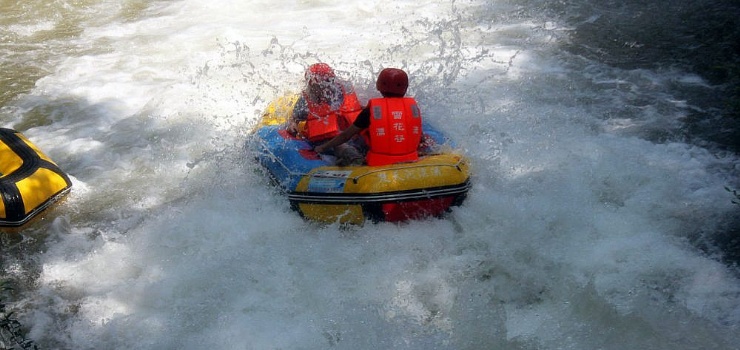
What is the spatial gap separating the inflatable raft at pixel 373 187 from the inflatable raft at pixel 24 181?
199 centimetres

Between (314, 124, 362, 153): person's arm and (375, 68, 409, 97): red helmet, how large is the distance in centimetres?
38

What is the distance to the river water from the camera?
4.11m

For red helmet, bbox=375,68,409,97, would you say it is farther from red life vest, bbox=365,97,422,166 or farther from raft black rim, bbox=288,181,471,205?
raft black rim, bbox=288,181,471,205

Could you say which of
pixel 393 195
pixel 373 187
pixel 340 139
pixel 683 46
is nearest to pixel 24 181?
pixel 340 139

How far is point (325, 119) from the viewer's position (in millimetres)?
5281

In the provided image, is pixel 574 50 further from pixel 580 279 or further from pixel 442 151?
pixel 580 279

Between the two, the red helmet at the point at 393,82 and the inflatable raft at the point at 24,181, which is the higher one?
the red helmet at the point at 393,82

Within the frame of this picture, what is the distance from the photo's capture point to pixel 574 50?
26.6 ft

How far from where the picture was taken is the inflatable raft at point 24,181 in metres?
4.84

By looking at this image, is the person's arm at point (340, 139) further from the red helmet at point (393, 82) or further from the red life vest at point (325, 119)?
the red helmet at point (393, 82)

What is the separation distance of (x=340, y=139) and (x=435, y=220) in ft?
3.31

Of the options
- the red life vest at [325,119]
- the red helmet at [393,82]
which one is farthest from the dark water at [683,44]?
the red life vest at [325,119]

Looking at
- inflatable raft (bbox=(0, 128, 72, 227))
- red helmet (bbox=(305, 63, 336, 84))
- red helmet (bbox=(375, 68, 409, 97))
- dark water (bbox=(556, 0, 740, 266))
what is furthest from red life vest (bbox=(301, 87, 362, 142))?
dark water (bbox=(556, 0, 740, 266))

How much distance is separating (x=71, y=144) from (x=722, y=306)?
6403 mm
